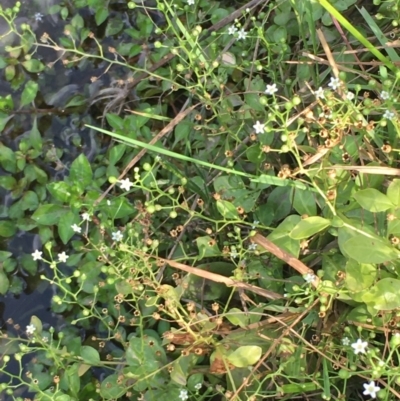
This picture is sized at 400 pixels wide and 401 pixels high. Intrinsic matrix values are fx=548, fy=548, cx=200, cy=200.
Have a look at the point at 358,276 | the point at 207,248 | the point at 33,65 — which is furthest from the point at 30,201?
the point at 358,276

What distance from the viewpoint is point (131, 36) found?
1829mm

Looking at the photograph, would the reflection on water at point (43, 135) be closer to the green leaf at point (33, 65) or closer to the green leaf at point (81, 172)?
the green leaf at point (33, 65)

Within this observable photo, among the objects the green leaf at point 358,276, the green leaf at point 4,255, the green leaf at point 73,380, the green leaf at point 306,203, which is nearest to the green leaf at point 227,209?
the green leaf at point 306,203

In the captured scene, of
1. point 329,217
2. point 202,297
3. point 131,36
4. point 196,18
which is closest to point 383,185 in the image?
point 329,217

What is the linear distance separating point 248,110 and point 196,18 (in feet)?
1.42

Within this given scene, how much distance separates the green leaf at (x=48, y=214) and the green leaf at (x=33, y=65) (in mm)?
518

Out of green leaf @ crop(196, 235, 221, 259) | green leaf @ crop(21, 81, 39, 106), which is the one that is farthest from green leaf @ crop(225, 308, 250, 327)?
green leaf @ crop(21, 81, 39, 106)

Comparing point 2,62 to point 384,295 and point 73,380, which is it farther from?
point 384,295

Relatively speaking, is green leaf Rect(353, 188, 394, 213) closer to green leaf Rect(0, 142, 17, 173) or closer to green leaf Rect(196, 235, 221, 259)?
green leaf Rect(196, 235, 221, 259)

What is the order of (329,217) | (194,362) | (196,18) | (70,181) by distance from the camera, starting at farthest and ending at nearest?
(196,18)
(70,181)
(194,362)
(329,217)

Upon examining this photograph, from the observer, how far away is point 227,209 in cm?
134

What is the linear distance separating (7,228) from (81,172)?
0.32 metres

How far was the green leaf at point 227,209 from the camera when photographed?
134 centimetres

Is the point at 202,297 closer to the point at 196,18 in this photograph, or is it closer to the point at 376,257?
the point at 376,257
